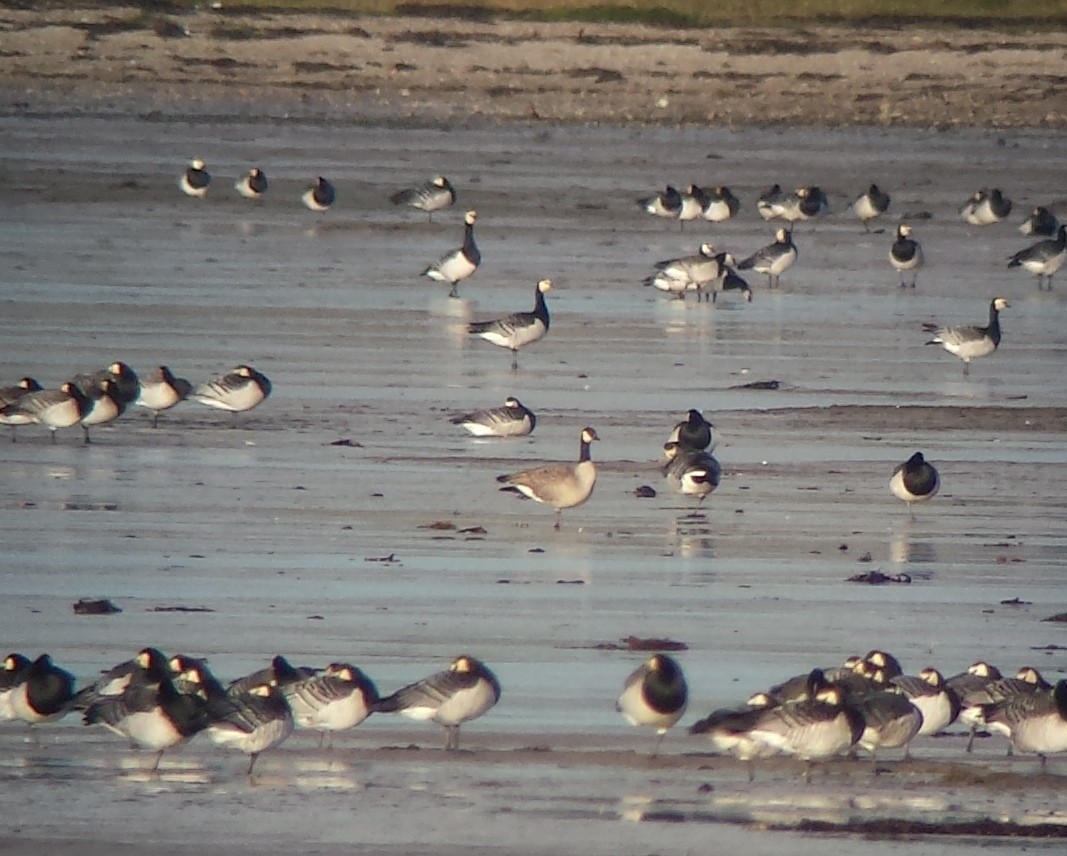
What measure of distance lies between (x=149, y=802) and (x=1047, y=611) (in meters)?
5.26

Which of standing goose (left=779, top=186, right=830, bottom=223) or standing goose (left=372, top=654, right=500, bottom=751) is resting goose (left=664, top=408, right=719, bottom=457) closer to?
standing goose (left=372, top=654, right=500, bottom=751)

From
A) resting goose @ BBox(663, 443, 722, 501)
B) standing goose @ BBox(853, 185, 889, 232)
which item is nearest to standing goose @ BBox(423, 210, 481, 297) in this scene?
standing goose @ BBox(853, 185, 889, 232)

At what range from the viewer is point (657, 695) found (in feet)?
31.3

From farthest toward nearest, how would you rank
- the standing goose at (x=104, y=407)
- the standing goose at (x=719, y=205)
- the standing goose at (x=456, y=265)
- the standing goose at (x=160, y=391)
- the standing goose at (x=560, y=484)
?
the standing goose at (x=719, y=205) < the standing goose at (x=456, y=265) < the standing goose at (x=160, y=391) < the standing goose at (x=104, y=407) < the standing goose at (x=560, y=484)

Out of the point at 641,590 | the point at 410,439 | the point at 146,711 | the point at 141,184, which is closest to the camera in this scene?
the point at 146,711

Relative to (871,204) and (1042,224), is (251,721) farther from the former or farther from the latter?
(871,204)

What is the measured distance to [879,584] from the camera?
40.9 ft

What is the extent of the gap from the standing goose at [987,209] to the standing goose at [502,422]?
15.6m

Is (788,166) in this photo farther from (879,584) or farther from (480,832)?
(480,832)

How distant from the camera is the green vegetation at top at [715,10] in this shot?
52.2m

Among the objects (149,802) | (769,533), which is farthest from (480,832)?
(769,533)

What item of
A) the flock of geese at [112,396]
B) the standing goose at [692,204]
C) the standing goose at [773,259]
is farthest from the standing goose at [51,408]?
the standing goose at [692,204]

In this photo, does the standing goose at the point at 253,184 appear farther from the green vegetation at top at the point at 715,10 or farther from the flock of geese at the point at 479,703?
the flock of geese at the point at 479,703

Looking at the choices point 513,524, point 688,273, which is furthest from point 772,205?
point 513,524
